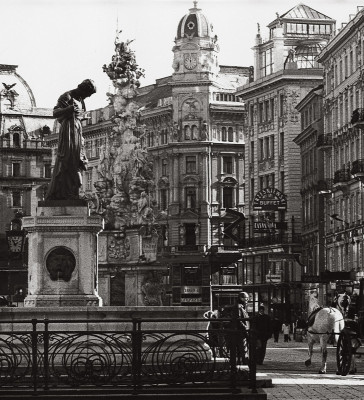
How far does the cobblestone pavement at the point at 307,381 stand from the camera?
26600 millimetres

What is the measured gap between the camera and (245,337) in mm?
23438

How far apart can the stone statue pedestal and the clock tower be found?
125 m

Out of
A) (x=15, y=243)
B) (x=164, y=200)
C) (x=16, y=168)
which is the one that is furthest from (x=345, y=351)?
(x=16, y=168)

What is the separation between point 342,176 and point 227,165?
66.1m

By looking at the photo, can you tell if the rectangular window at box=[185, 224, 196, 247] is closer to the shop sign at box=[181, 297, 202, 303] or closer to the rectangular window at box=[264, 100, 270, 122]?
the rectangular window at box=[264, 100, 270, 122]

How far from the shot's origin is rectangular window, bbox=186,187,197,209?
6161 inches

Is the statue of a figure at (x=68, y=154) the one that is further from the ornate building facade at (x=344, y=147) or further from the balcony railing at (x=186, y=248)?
the balcony railing at (x=186, y=248)

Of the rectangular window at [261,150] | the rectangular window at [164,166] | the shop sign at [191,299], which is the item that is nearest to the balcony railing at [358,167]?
the shop sign at [191,299]

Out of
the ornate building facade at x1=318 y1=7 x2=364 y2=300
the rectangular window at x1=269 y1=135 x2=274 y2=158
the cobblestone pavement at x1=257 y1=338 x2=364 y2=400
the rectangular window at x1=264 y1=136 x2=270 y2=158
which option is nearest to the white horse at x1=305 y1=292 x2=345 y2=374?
the cobblestone pavement at x1=257 y1=338 x2=364 y2=400

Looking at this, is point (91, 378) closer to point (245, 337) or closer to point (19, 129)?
point (245, 337)

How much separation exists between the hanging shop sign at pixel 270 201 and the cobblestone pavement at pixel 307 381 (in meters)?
59.9

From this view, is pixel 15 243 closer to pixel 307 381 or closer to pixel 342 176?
pixel 342 176

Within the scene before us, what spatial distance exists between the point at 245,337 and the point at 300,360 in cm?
2096

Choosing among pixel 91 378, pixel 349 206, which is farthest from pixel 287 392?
pixel 349 206
